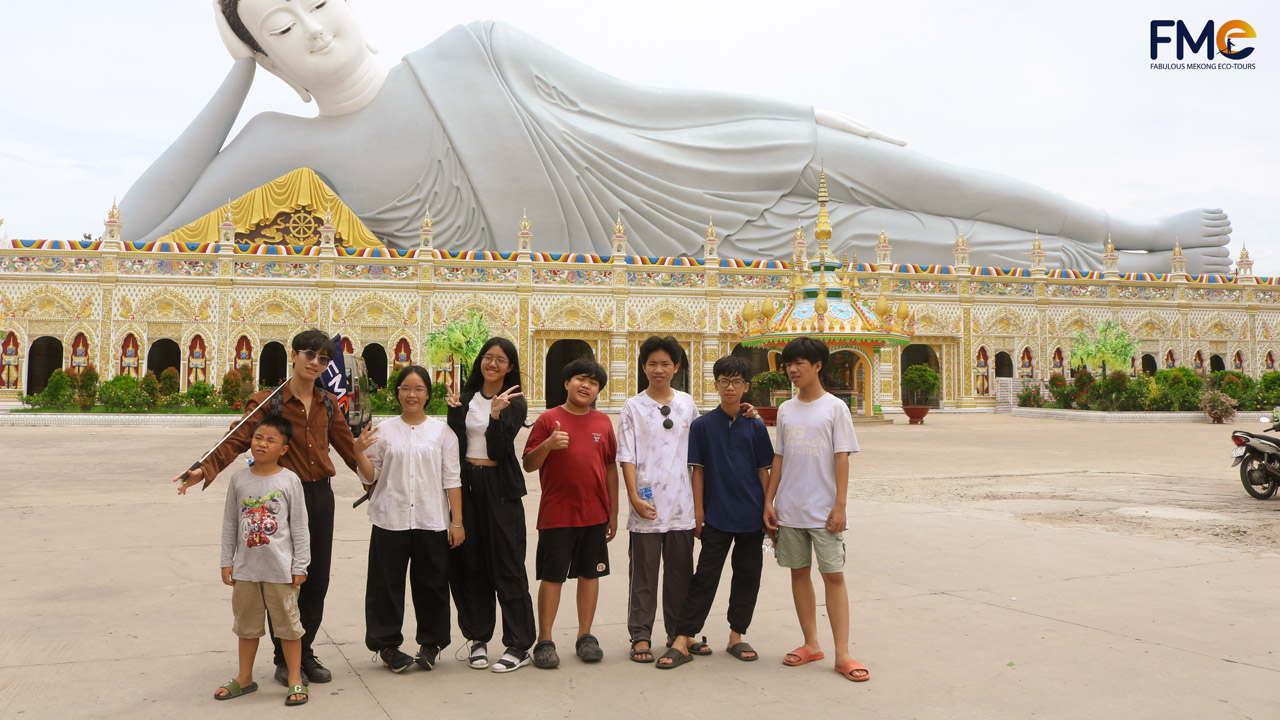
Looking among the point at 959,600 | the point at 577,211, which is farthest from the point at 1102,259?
the point at 959,600

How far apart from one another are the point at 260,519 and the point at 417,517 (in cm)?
66

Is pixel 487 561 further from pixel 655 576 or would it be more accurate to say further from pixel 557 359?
pixel 557 359

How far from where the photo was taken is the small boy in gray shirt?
348 cm

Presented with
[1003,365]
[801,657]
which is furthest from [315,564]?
[1003,365]

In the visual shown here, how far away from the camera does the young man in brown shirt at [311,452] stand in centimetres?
370

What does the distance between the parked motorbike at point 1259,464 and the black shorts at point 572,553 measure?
24.2 ft

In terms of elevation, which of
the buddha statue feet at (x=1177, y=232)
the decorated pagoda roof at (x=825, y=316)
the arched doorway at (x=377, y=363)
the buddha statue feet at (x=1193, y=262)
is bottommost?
the arched doorway at (x=377, y=363)

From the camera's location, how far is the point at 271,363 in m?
24.4

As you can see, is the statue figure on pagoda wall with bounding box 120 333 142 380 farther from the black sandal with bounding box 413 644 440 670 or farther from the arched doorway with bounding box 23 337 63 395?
the black sandal with bounding box 413 644 440 670

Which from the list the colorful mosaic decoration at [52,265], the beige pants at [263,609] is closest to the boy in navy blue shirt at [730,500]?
the beige pants at [263,609]

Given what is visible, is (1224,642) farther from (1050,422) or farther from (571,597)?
(1050,422)

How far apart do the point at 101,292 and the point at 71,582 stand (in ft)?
67.5

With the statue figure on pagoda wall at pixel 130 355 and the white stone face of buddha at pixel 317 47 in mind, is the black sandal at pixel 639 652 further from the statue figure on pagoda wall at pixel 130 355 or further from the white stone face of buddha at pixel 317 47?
the white stone face of buddha at pixel 317 47

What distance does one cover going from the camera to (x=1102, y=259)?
28.7 metres
